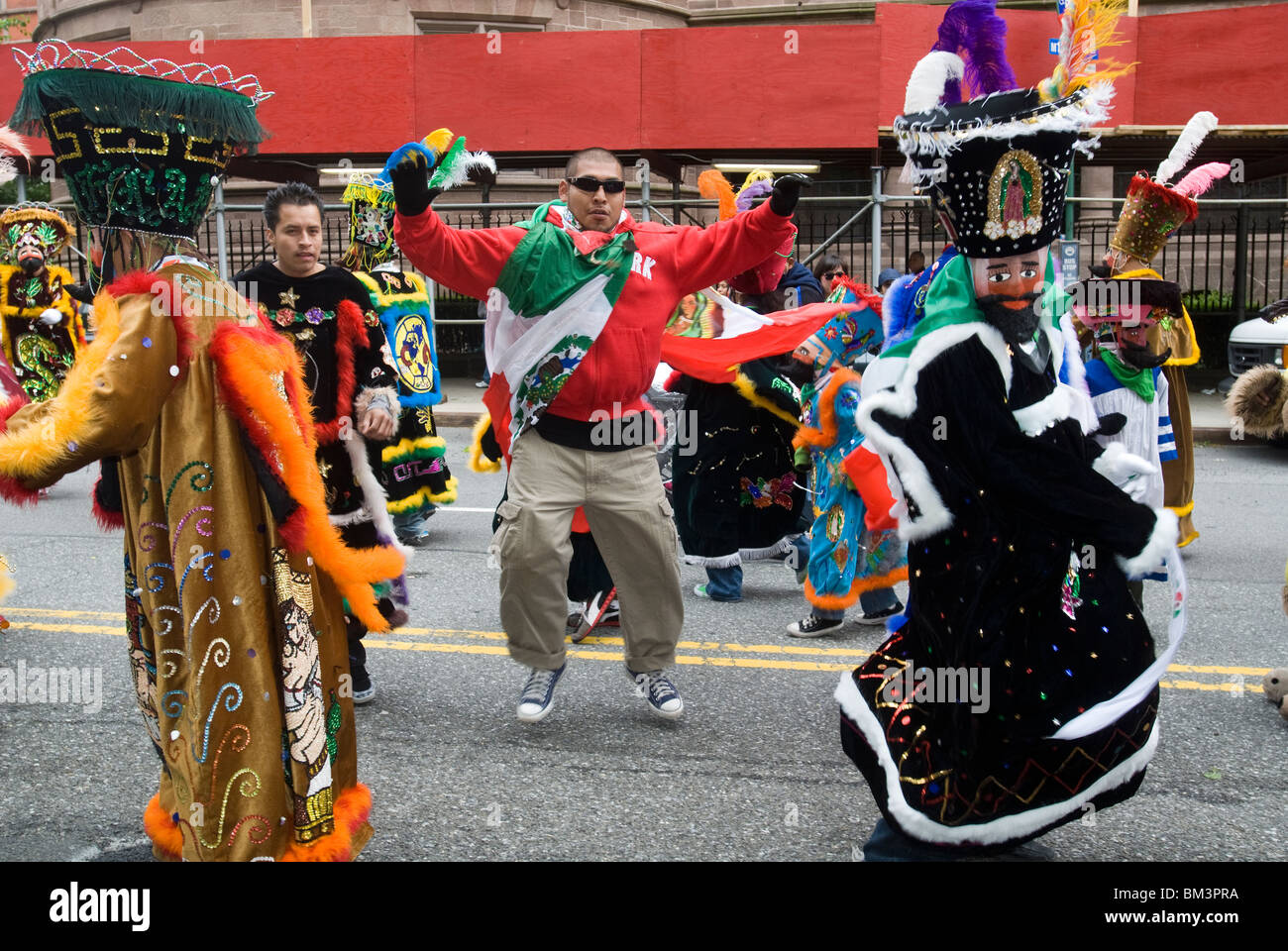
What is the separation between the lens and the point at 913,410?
287 cm

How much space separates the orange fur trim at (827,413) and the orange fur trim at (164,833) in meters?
3.56

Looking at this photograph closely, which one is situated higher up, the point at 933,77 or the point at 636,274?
the point at 933,77

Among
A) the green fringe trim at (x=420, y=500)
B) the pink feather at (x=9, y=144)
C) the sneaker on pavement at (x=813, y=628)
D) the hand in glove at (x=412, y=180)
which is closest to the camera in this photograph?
the hand in glove at (x=412, y=180)

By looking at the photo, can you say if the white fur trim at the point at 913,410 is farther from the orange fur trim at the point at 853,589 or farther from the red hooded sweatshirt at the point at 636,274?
the orange fur trim at the point at 853,589

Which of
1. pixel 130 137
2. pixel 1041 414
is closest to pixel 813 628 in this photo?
pixel 1041 414

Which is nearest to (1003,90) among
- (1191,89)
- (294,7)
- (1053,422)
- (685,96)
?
(1053,422)

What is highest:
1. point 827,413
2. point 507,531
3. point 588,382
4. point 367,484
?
point 588,382

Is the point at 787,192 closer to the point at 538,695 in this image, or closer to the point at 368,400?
the point at 368,400

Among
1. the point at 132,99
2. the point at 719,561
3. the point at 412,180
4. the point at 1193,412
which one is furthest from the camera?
the point at 1193,412

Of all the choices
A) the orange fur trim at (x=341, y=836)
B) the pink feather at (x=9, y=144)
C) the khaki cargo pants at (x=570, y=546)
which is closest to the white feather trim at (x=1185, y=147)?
the khaki cargo pants at (x=570, y=546)

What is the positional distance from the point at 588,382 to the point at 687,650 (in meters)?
1.71

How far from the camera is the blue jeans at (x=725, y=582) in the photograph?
6.40m

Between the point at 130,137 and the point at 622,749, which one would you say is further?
the point at 622,749

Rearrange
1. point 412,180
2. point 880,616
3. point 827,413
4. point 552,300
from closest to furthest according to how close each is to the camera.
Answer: point 412,180, point 552,300, point 827,413, point 880,616
